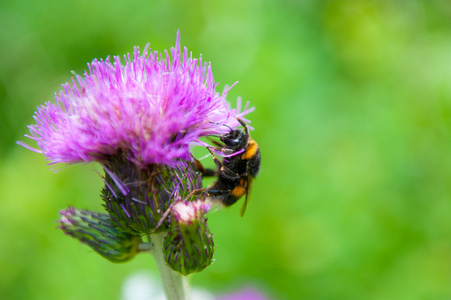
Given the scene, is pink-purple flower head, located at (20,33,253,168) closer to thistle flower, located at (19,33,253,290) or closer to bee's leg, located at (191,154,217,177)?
thistle flower, located at (19,33,253,290)

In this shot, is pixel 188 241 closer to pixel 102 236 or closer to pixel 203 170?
pixel 102 236

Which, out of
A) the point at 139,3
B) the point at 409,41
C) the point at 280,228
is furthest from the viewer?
the point at 139,3

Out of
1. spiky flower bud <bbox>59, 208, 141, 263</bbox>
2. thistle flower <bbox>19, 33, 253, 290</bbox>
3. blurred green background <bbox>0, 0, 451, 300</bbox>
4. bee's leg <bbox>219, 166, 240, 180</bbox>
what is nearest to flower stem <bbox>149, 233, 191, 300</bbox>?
thistle flower <bbox>19, 33, 253, 290</bbox>

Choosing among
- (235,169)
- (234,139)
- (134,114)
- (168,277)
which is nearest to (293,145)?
(235,169)

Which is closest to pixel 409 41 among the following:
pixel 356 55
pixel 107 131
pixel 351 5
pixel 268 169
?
pixel 356 55

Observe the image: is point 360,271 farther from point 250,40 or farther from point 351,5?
point 351,5

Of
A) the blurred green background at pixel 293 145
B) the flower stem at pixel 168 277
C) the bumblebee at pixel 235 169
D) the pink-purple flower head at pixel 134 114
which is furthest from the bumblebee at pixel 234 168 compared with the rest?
the blurred green background at pixel 293 145
